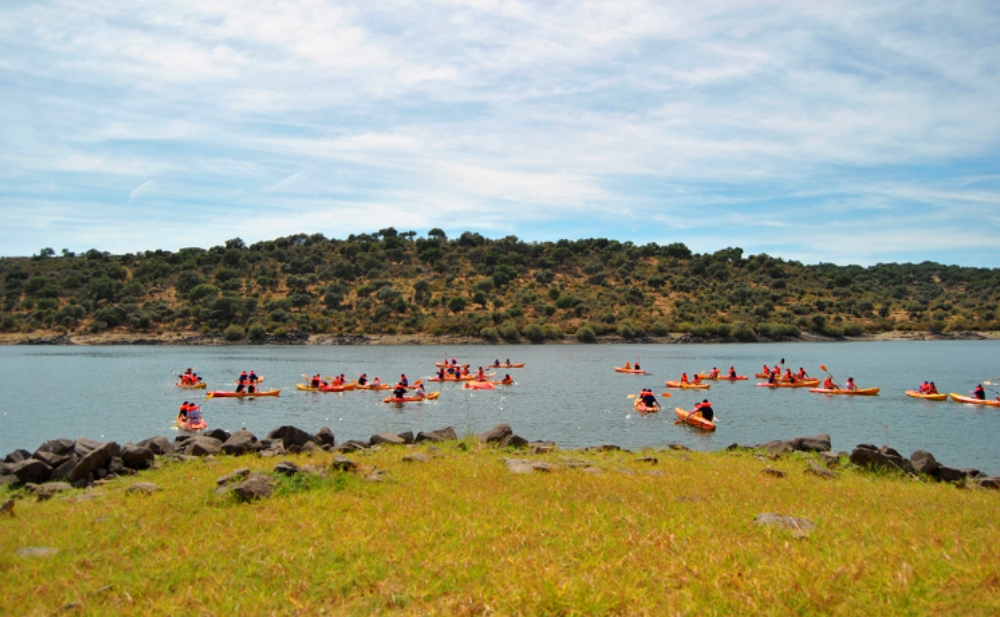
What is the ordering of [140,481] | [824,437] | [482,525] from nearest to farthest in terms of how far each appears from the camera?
[482,525]
[140,481]
[824,437]

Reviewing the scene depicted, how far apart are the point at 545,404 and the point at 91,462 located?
25.1 meters

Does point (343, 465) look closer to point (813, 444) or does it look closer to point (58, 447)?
point (58, 447)

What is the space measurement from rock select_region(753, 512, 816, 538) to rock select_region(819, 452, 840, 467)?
7134mm

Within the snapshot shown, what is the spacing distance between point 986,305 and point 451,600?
13267 cm

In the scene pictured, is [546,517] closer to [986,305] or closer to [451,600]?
[451,600]

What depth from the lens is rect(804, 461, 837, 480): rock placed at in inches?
516

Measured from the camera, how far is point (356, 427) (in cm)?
2858

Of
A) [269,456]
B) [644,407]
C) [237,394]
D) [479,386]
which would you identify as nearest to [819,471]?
[269,456]

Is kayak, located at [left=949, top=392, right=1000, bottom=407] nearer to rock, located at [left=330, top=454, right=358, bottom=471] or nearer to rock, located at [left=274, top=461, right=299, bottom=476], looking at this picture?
rock, located at [left=330, top=454, right=358, bottom=471]

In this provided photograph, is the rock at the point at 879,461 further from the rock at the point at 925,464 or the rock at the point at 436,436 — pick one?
the rock at the point at 436,436

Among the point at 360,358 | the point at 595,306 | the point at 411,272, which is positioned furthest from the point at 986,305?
the point at 360,358

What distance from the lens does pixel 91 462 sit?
516 inches

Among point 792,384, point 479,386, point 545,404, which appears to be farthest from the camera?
point 792,384

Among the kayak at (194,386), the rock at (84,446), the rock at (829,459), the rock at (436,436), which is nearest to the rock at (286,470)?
the rock at (436,436)
